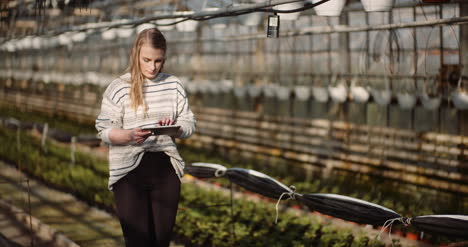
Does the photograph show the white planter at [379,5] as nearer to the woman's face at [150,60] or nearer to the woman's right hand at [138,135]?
the woman's face at [150,60]

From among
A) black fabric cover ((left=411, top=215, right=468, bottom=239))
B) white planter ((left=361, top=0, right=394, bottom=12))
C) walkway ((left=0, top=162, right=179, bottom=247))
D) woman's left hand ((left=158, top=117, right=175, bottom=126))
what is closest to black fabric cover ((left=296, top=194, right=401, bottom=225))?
black fabric cover ((left=411, top=215, right=468, bottom=239))

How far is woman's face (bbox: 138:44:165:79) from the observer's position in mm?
2553

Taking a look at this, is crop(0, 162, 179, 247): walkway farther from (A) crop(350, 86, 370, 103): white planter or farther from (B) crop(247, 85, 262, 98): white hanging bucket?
(B) crop(247, 85, 262, 98): white hanging bucket

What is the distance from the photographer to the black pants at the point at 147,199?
2.64m

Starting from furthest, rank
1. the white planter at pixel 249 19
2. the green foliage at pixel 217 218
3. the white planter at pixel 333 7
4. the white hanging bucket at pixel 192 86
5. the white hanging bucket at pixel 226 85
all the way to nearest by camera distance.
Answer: the white hanging bucket at pixel 192 86 < the white hanging bucket at pixel 226 85 < the white planter at pixel 249 19 < the green foliage at pixel 217 218 < the white planter at pixel 333 7

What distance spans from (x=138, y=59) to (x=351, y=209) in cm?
171

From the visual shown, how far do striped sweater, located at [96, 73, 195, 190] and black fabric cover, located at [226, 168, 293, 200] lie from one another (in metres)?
1.52

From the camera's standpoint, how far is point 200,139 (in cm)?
1177

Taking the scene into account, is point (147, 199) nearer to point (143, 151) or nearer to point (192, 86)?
point (143, 151)

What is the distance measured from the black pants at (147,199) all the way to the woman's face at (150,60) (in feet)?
1.21

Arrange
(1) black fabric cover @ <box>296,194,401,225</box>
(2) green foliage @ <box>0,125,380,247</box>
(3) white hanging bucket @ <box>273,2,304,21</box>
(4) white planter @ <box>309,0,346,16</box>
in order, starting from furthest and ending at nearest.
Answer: (2) green foliage @ <box>0,125,380,247</box> → (3) white hanging bucket @ <box>273,2,304,21</box> → (4) white planter @ <box>309,0,346,16</box> → (1) black fabric cover @ <box>296,194,401,225</box>

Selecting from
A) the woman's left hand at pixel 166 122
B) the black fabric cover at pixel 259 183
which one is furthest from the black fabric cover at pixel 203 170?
the woman's left hand at pixel 166 122

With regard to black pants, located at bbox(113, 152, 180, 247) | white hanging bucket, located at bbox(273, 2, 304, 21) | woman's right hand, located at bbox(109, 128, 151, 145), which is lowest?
black pants, located at bbox(113, 152, 180, 247)

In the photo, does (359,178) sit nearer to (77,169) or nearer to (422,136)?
(422,136)
